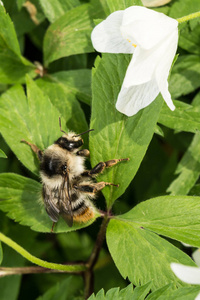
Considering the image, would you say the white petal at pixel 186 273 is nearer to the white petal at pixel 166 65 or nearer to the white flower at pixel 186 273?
the white flower at pixel 186 273

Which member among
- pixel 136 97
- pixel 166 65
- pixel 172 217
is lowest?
pixel 172 217

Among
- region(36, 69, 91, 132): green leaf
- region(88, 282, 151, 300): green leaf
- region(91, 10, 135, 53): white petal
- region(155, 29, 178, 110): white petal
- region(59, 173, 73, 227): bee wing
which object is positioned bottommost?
region(88, 282, 151, 300): green leaf

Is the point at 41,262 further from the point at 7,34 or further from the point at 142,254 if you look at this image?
the point at 7,34

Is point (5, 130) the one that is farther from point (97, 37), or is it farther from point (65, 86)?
point (97, 37)

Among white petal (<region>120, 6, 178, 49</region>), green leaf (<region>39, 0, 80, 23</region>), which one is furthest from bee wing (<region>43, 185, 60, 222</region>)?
green leaf (<region>39, 0, 80, 23</region>)

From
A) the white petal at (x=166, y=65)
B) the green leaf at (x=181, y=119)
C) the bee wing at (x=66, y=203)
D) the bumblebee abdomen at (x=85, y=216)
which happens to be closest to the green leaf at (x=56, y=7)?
the green leaf at (x=181, y=119)

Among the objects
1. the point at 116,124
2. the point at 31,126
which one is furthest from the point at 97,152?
the point at 31,126

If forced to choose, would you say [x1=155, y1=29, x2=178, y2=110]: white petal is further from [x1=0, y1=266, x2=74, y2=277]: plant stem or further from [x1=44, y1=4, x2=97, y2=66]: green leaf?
[x1=0, y1=266, x2=74, y2=277]: plant stem
